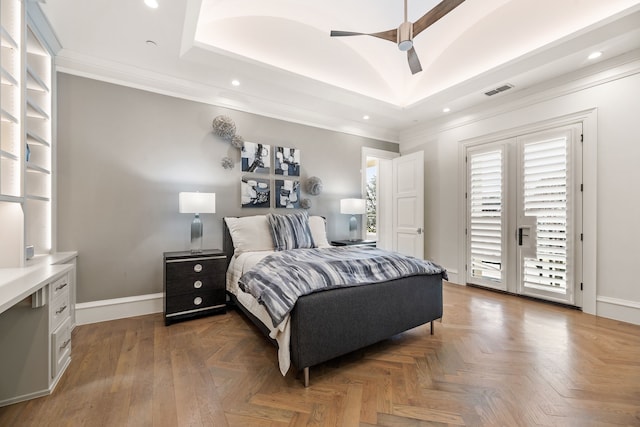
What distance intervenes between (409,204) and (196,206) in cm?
342

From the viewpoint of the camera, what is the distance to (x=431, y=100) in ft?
13.4

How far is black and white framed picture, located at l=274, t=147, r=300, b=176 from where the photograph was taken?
4.02 m

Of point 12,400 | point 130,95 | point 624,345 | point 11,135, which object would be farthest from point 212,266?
point 624,345

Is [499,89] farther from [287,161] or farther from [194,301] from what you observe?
[194,301]

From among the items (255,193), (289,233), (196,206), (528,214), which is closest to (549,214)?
(528,214)

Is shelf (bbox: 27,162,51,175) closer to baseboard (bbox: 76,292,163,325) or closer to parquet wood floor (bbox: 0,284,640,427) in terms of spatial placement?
baseboard (bbox: 76,292,163,325)

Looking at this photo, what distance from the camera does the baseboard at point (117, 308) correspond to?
2.82m

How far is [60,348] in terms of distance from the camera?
1895 mm

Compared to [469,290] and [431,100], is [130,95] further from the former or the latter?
[469,290]

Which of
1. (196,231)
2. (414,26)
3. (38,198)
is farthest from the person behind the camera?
(196,231)

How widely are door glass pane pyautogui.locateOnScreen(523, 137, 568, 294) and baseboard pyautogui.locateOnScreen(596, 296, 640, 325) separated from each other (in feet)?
1.11

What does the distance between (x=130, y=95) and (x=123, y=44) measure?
561 mm

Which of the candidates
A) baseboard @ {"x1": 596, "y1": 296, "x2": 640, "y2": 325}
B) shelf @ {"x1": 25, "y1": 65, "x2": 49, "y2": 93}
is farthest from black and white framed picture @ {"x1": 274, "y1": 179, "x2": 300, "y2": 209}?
baseboard @ {"x1": 596, "y1": 296, "x2": 640, "y2": 325}

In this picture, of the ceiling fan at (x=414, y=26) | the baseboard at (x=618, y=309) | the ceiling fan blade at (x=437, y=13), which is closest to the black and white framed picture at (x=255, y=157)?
the ceiling fan at (x=414, y=26)
